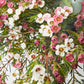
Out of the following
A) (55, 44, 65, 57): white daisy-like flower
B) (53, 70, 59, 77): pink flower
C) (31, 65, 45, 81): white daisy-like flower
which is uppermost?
(55, 44, 65, 57): white daisy-like flower

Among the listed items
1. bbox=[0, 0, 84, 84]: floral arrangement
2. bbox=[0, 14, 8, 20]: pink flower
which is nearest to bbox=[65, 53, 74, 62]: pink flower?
bbox=[0, 0, 84, 84]: floral arrangement

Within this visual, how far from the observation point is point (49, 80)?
0.36 metres

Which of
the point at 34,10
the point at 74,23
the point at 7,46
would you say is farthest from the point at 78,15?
the point at 7,46

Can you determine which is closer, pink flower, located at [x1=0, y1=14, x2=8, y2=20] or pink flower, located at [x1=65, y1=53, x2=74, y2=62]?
pink flower, located at [x1=65, y1=53, x2=74, y2=62]

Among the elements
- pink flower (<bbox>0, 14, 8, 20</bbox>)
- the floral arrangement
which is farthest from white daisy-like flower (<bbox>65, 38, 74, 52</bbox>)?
pink flower (<bbox>0, 14, 8, 20</bbox>)

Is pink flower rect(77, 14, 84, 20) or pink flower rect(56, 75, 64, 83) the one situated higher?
pink flower rect(77, 14, 84, 20)

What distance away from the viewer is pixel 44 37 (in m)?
0.44

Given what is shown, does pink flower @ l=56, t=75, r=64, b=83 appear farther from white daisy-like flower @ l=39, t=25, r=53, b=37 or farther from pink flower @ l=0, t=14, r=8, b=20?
pink flower @ l=0, t=14, r=8, b=20

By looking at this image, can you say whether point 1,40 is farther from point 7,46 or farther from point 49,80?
point 49,80

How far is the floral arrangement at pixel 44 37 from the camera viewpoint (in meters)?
0.40

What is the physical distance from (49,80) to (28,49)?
15cm

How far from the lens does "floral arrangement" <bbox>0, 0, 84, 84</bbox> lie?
396 millimetres

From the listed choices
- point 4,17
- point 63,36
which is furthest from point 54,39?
point 4,17

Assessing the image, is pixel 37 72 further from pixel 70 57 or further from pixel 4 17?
pixel 4 17
